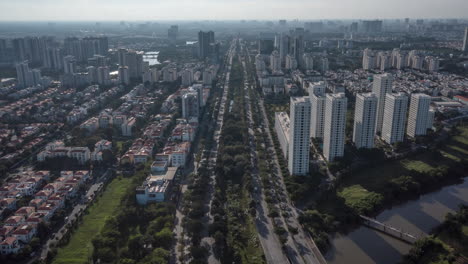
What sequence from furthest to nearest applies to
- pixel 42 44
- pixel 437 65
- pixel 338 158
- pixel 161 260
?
1. pixel 42 44
2. pixel 437 65
3. pixel 338 158
4. pixel 161 260

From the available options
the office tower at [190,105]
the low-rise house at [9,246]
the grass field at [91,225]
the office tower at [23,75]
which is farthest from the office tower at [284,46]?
the low-rise house at [9,246]

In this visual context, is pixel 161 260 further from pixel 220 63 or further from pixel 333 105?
pixel 220 63

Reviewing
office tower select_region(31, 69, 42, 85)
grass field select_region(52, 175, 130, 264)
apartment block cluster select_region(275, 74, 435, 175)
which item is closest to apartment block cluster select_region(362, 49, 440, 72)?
apartment block cluster select_region(275, 74, 435, 175)

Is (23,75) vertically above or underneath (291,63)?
underneath

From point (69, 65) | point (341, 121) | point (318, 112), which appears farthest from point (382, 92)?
point (69, 65)

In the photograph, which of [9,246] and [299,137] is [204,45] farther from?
[9,246]

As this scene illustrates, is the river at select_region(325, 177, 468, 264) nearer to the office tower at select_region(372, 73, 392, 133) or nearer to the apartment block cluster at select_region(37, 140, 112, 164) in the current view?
the office tower at select_region(372, 73, 392, 133)

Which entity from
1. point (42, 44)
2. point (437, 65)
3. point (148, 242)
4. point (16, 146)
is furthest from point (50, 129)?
point (437, 65)
